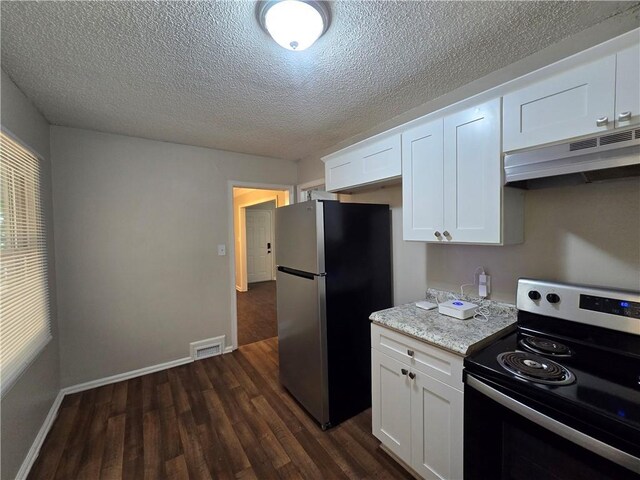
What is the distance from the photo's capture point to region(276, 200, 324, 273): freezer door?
1.93 metres

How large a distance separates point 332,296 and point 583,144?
1.55m

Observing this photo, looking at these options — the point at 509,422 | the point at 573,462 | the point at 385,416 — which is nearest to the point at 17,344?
the point at 385,416

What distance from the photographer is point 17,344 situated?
160 centimetres

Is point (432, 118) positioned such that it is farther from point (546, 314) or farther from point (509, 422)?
point (509, 422)

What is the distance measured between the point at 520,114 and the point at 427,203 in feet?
2.06

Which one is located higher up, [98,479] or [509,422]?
[509,422]

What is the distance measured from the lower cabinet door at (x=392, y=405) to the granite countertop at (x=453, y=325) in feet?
0.76

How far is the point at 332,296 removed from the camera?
197cm

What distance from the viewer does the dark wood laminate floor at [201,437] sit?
163 centimetres

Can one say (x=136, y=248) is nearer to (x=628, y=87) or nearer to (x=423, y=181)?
(x=423, y=181)

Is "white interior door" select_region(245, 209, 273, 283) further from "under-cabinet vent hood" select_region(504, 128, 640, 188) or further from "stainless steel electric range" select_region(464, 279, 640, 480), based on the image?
"under-cabinet vent hood" select_region(504, 128, 640, 188)

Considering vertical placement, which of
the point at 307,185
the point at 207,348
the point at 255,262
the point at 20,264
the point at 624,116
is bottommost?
the point at 207,348

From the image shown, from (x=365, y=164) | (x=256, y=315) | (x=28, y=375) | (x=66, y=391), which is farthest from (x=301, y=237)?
(x=256, y=315)

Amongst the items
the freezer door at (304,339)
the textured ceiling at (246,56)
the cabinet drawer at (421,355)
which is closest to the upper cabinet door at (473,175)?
the textured ceiling at (246,56)
